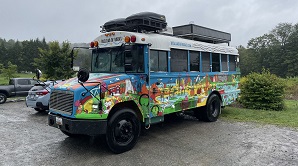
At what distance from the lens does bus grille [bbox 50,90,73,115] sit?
5.02 metres

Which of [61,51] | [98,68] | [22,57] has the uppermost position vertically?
[22,57]

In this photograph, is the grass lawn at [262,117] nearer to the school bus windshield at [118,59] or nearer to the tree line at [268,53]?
the school bus windshield at [118,59]

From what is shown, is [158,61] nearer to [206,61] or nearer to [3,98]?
[206,61]

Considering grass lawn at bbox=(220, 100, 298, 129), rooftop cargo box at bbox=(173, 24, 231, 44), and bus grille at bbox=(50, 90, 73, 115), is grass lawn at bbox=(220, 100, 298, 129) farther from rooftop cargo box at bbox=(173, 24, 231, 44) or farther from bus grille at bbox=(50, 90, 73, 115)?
bus grille at bbox=(50, 90, 73, 115)

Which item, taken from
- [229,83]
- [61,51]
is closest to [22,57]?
[61,51]

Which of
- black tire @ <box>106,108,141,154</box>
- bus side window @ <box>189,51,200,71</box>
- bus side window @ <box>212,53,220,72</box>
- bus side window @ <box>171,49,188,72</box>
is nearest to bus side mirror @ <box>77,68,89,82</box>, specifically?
black tire @ <box>106,108,141,154</box>

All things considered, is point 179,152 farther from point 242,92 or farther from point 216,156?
point 242,92

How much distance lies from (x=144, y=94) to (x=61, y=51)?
15.7 metres

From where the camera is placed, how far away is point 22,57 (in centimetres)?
7100

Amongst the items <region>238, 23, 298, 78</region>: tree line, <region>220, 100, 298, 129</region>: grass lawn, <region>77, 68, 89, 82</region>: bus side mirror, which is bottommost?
<region>220, 100, 298, 129</region>: grass lawn

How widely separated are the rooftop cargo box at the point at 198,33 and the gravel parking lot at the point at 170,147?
3125 millimetres

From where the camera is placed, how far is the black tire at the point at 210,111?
8.35 metres

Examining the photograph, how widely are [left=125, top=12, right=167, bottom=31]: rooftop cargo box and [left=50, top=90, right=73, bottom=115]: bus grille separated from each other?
2.52 meters

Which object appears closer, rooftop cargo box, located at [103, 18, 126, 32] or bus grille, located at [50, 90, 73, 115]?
bus grille, located at [50, 90, 73, 115]
